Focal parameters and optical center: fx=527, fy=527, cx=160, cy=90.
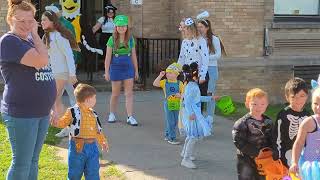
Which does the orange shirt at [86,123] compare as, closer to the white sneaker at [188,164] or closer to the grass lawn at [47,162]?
the grass lawn at [47,162]

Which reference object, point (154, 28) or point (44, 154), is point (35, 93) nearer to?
point (44, 154)

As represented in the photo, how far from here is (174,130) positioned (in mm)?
7301

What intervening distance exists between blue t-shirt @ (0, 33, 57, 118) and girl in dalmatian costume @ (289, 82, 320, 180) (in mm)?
2057

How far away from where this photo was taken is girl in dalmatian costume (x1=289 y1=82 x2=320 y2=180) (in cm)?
408

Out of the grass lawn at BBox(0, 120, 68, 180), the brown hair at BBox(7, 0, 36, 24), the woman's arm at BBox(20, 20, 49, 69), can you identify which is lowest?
the grass lawn at BBox(0, 120, 68, 180)

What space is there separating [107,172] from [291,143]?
223 centimetres

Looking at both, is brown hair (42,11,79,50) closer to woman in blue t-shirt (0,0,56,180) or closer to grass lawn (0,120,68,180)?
grass lawn (0,120,68,180)

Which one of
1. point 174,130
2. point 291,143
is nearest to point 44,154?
point 174,130

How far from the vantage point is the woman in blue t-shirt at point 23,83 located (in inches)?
161

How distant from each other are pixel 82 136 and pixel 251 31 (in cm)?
724

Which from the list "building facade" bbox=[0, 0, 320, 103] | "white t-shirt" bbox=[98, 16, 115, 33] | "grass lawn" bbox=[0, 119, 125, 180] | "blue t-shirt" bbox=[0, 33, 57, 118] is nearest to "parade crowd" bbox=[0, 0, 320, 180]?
"blue t-shirt" bbox=[0, 33, 57, 118]

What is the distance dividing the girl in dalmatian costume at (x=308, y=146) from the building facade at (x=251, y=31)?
23.0 feet

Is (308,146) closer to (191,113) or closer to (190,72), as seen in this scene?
(191,113)

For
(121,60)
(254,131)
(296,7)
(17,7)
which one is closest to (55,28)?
(121,60)
